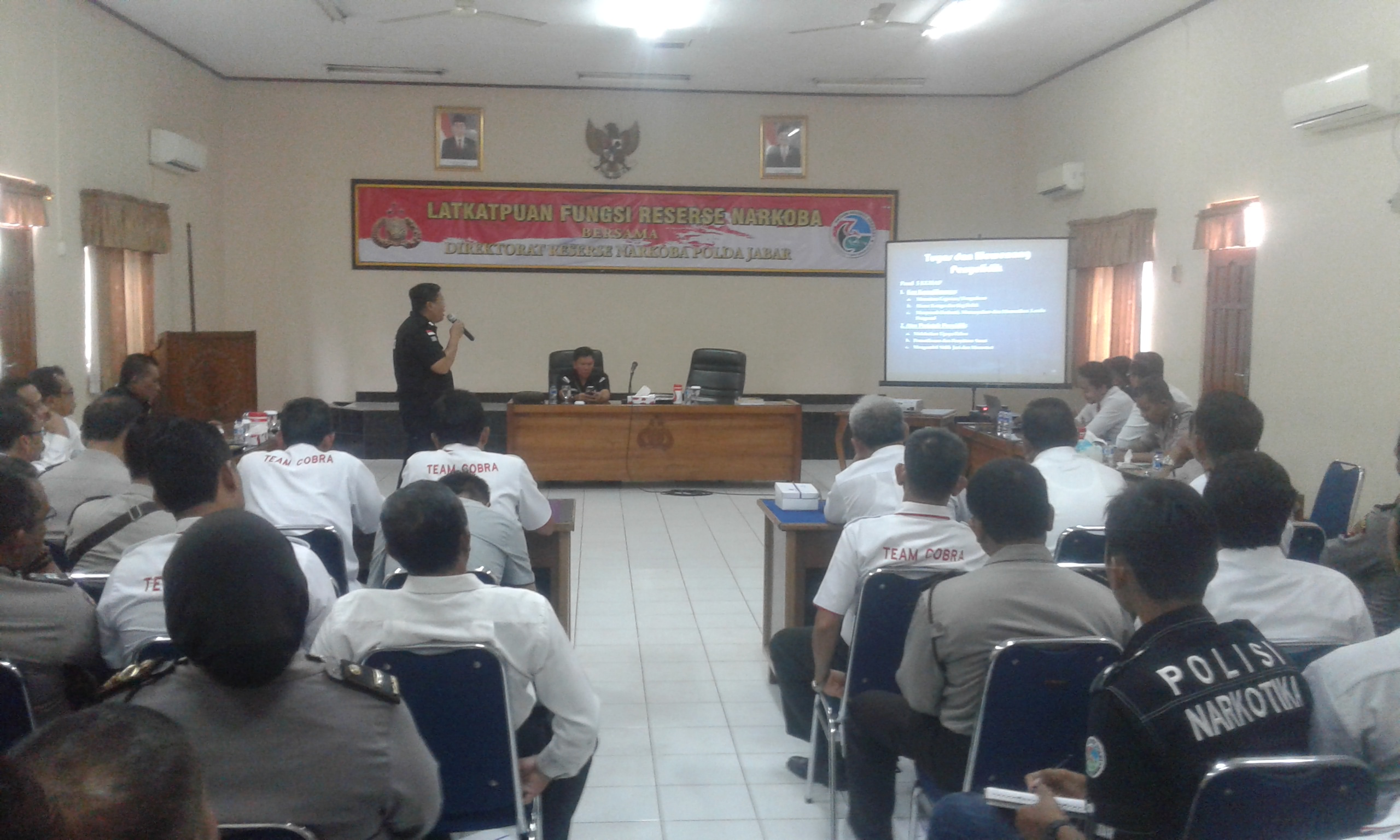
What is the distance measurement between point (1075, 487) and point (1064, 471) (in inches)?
2.5

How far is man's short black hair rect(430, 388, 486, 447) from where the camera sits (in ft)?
11.1

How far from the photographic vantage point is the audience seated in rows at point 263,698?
1256 mm

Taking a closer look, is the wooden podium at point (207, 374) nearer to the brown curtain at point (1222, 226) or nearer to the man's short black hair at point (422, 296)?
the man's short black hair at point (422, 296)

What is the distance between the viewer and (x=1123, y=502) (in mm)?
1595

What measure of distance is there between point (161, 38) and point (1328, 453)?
806cm

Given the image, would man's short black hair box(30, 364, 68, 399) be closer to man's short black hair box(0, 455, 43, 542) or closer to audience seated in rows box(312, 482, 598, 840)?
man's short black hair box(0, 455, 43, 542)

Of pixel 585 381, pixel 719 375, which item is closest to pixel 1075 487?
pixel 719 375

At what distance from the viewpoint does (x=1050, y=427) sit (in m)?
3.29

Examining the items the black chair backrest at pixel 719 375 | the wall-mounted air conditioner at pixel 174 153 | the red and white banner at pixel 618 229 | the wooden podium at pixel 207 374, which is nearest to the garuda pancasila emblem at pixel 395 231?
the red and white banner at pixel 618 229

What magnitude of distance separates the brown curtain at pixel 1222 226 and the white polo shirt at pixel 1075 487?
3.61 m

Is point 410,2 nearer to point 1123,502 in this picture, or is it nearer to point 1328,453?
point 1328,453

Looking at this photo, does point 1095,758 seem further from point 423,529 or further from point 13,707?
point 13,707

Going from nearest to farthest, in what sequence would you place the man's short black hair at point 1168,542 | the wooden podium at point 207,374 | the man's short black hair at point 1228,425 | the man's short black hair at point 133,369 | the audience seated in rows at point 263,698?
1. the audience seated in rows at point 263,698
2. the man's short black hair at point 1168,542
3. the man's short black hair at point 1228,425
4. the man's short black hair at point 133,369
5. the wooden podium at point 207,374

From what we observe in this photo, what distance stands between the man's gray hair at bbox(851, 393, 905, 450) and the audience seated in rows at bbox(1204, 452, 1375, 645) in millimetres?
1400
